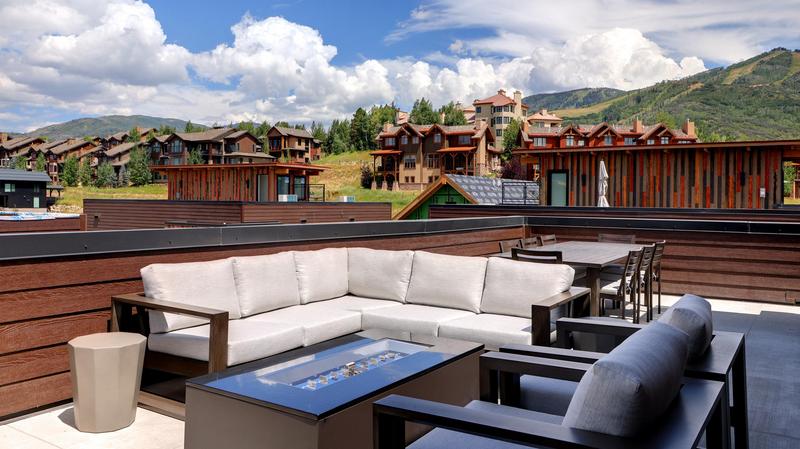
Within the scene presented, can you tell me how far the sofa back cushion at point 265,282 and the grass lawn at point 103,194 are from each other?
166 ft

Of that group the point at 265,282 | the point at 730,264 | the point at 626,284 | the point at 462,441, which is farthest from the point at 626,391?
the point at 730,264

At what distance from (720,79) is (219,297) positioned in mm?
125078

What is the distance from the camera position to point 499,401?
2441 millimetres

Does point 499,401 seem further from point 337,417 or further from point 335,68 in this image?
point 335,68

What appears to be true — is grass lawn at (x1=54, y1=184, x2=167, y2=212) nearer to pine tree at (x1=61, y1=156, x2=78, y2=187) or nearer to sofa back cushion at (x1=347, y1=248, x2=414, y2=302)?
pine tree at (x1=61, y1=156, x2=78, y2=187)

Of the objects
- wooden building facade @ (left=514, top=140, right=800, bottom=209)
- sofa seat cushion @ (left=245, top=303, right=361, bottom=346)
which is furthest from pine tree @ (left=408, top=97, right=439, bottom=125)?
sofa seat cushion @ (left=245, top=303, right=361, bottom=346)

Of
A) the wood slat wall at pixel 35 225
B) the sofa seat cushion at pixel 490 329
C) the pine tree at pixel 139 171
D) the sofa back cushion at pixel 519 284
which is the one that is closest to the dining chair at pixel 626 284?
the sofa back cushion at pixel 519 284

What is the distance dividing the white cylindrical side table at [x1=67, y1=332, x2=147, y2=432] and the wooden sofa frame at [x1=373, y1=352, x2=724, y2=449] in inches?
77.7

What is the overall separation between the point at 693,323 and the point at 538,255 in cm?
297

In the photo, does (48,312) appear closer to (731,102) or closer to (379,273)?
(379,273)

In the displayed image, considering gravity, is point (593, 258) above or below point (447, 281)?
above

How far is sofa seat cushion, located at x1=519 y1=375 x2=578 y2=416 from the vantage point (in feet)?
7.79

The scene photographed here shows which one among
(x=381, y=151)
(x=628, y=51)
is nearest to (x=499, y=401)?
(x=381, y=151)

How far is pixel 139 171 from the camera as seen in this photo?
63906 millimetres
